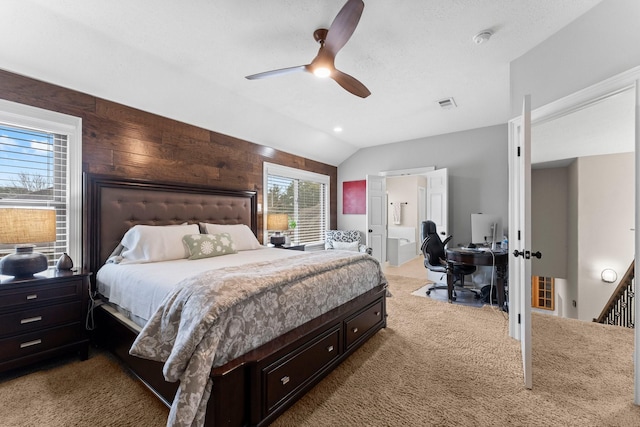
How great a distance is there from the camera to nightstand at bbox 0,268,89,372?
1.96m

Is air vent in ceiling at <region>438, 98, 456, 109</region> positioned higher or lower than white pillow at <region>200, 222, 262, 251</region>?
higher

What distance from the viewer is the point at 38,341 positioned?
82.2 inches

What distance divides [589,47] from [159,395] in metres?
3.83

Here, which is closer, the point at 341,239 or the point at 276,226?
the point at 276,226

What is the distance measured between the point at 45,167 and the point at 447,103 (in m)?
4.62

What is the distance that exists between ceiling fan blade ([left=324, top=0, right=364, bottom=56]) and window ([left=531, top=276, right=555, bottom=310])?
734 centimetres

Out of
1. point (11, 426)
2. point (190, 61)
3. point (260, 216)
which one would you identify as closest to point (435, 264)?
point (260, 216)

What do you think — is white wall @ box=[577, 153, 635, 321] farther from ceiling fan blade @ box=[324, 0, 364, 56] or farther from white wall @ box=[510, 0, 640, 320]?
ceiling fan blade @ box=[324, 0, 364, 56]

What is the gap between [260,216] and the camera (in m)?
4.50

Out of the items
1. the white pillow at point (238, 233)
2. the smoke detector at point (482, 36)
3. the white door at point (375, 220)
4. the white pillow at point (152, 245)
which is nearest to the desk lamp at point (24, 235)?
the white pillow at point (152, 245)

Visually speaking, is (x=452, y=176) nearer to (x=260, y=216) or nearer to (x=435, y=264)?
(x=435, y=264)

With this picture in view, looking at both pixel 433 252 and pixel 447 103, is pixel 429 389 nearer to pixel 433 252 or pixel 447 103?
pixel 433 252

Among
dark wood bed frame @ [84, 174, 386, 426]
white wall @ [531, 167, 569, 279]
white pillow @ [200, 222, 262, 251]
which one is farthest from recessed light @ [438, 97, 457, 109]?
white wall @ [531, 167, 569, 279]

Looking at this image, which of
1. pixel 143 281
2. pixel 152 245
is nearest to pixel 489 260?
pixel 143 281
